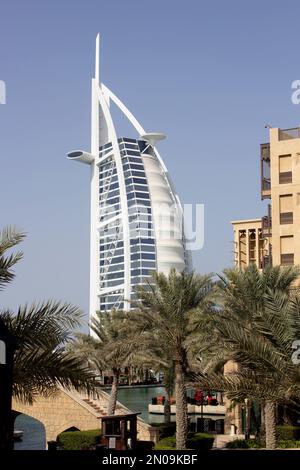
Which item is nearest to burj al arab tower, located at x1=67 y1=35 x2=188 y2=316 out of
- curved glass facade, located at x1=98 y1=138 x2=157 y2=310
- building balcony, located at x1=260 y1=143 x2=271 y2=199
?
curved glass facade, located at x1=98 y1=138 x2=157 y2=310

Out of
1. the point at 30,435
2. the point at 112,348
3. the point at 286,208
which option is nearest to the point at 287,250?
the point at 286,208

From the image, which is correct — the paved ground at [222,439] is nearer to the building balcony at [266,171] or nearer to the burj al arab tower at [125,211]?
the building balcony at [266,171]

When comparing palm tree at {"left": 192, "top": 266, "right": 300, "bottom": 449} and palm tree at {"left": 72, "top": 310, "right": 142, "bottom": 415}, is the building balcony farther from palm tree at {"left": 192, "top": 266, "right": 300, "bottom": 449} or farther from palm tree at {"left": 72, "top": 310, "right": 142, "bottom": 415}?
palm tree at {"left": 192, "top": 266, "right": 300, "bottom": 449}

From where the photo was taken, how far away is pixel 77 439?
37.0 metres

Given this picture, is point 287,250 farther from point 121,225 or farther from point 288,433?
point 121,225

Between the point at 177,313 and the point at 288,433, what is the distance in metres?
8.71

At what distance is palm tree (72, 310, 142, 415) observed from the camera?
130 feet

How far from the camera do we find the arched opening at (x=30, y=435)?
158ft

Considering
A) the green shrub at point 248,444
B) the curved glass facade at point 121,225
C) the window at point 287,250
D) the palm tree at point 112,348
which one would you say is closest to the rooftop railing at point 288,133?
the window at point 287,250

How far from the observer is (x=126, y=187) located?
16638cm

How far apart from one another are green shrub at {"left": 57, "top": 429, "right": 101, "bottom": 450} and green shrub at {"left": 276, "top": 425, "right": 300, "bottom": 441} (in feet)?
29.4

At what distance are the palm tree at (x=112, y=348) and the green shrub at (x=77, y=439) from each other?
3.31 metres
